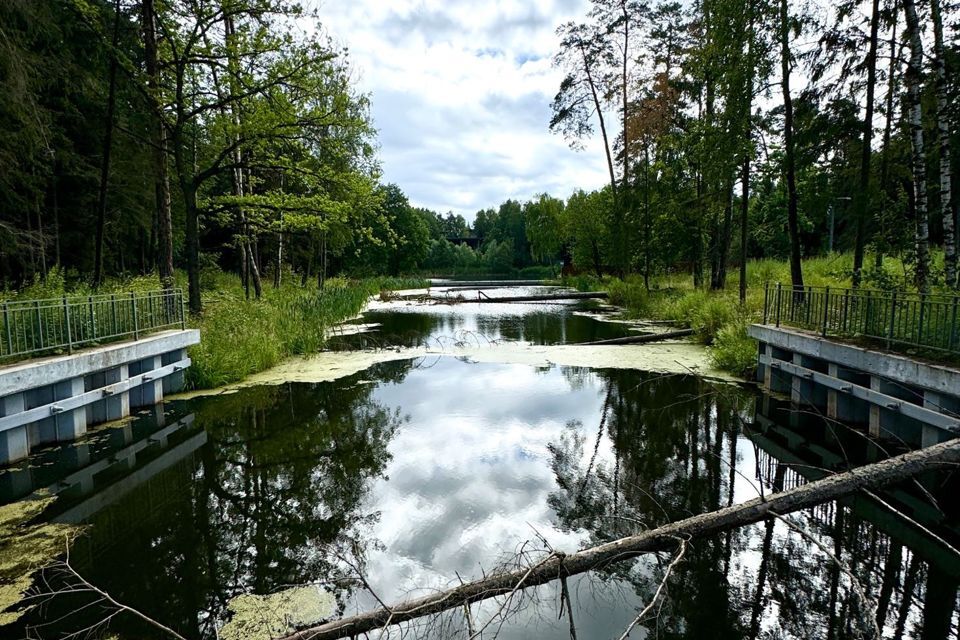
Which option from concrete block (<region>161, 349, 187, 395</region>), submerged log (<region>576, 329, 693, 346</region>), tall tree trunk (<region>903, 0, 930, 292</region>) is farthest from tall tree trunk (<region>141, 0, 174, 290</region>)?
tall tree trunk (<region>903, 0, 930, 292</region>)

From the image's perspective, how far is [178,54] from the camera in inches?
429

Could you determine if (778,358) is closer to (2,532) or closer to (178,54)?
(2,532)

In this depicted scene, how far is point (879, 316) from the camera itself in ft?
21.9

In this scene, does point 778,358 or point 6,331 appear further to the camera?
point 778,358

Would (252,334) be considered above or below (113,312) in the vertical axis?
below

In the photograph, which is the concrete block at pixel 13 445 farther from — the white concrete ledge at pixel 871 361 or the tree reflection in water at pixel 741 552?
the white concrete ledge at pixel 871 361

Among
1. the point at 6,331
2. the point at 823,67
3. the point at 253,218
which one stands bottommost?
the point at 6,331

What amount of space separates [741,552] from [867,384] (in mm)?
3951

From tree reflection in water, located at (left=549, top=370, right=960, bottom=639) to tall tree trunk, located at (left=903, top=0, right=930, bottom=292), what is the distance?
3972 millimetres

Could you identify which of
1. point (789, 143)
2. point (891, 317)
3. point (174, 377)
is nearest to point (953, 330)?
point (891, 317)

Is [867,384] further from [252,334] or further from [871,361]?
[252,334]

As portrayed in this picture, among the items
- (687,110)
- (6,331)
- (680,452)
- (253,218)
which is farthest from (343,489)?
(687,110)

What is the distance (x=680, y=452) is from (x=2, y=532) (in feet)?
21.3

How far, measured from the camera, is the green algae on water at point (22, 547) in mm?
3414
